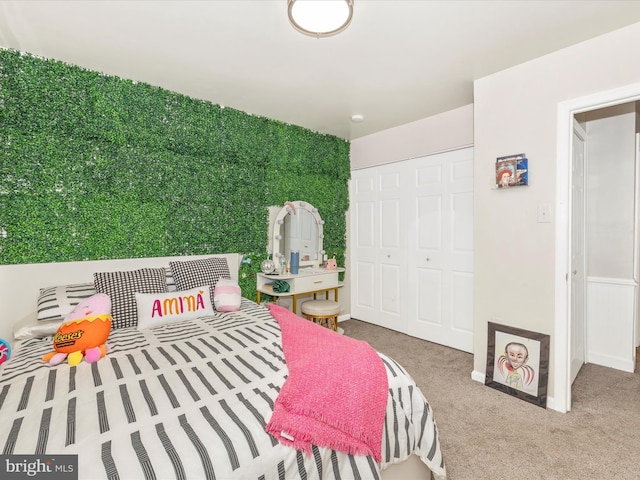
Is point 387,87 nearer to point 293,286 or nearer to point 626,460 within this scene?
point 293,286

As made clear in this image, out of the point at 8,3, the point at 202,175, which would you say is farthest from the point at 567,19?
the point at 8,3

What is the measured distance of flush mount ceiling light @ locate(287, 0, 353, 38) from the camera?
1.52 metres

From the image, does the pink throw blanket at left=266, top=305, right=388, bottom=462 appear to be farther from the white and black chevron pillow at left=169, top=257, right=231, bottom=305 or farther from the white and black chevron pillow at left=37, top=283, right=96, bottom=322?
the white and black chevron pillow at left=37, top=283, right=96, bottom=322

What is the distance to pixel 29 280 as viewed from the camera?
224cm

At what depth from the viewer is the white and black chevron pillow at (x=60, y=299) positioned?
80.9 inches

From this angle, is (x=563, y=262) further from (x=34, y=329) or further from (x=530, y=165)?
(x=34, y=329)

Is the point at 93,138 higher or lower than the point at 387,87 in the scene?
lower

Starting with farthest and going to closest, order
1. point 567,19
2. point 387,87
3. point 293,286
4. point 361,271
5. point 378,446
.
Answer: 1. point 361,271
2. point 293,286
3. point 387,87
4. point 567,19
5. point 378,446

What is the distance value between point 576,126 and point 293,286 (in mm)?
2804

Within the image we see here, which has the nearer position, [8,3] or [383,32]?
[8,3]

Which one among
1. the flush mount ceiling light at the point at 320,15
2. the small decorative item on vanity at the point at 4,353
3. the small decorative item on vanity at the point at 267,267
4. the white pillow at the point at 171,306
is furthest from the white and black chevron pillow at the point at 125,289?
the flush mount ceiling light at the point at 320,15

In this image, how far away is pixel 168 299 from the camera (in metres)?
2.26

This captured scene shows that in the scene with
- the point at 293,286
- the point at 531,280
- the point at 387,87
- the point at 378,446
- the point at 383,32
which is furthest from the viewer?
the point at 293,286

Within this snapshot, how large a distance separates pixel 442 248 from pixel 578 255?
1.18 m
